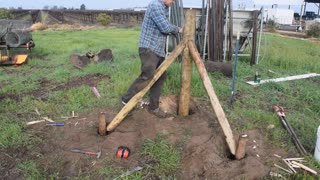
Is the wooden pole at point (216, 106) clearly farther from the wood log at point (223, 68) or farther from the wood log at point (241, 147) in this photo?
the wood log at point (223, 68)

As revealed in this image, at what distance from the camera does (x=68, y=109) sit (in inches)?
201

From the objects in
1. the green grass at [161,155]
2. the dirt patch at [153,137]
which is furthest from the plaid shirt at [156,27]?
the green grass at [161,155]

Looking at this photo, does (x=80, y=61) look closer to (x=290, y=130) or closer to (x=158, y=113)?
(x=158, y=113)

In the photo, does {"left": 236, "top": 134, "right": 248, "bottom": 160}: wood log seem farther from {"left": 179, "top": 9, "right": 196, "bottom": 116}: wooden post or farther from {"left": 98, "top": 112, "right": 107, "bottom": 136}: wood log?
{"left": 98, "top": 112, "right": 107, "bottom": 136}: wood log

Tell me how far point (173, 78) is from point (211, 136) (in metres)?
2.13

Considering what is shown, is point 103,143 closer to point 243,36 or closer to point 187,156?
point 187,156

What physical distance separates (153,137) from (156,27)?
1.52 meters

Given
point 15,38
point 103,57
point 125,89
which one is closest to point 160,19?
point 125,89

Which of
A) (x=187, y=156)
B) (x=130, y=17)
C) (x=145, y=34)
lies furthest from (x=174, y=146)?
(x=130, y=17)

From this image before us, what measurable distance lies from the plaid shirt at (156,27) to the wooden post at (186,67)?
0.23 meters

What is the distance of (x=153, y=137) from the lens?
13.3 ft

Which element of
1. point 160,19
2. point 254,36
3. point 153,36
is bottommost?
point 254,36

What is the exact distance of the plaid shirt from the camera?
4113mm

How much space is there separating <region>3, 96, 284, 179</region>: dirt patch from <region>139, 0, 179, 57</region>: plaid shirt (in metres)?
1.06
